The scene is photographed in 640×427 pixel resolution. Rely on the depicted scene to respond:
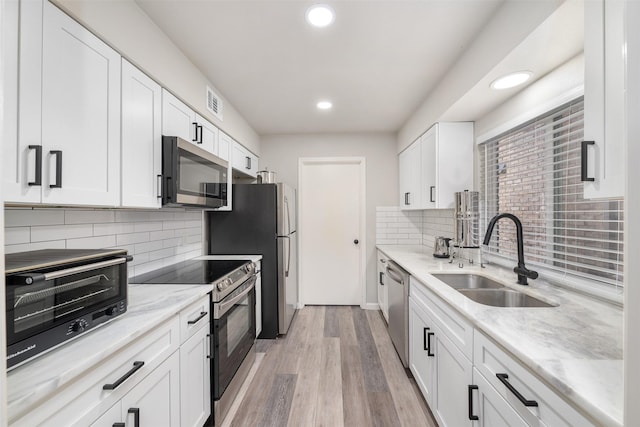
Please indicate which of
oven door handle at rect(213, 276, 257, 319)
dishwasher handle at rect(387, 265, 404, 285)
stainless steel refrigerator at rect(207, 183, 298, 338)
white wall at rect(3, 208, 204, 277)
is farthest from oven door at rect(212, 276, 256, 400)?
dishwasher handle at rect(387, 265, 404, 285)

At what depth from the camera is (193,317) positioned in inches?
59.9

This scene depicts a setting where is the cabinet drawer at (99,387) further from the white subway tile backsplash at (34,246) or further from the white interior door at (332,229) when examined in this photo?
the white interior door at (332,229)

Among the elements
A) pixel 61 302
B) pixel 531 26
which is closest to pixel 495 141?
pixel 531 26

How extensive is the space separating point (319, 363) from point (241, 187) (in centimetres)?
187

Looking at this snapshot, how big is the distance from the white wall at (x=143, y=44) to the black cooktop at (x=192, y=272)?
1.22m

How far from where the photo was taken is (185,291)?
154cm

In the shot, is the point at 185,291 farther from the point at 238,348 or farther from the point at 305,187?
the point at 305,187

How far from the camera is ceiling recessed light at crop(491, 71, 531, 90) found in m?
1.67

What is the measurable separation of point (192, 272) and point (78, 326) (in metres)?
1.07

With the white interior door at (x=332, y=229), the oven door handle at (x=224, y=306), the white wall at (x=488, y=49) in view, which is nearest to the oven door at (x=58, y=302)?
the oven door handle at (x=224, y=306)

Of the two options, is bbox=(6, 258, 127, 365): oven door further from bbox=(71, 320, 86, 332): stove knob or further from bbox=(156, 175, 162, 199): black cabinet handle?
bbox=(156, 175, 162, 199): black cabinet handle

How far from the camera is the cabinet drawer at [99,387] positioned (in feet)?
2.43

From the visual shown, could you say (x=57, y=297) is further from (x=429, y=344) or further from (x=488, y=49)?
(x=488, y=49)

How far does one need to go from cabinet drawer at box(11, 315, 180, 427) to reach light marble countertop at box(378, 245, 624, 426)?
53.7 inches
